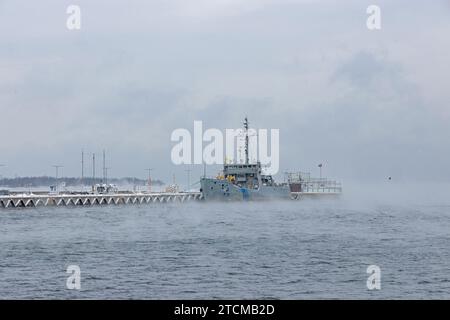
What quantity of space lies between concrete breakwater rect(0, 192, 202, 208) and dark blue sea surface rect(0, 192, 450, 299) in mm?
44326

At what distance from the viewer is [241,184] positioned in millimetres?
159250

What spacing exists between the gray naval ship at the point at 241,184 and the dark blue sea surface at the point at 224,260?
2842 inches

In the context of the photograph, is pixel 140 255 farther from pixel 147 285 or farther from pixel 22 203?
pixel 22 203

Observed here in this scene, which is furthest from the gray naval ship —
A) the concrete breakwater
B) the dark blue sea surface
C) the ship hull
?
the dark blue sea surface

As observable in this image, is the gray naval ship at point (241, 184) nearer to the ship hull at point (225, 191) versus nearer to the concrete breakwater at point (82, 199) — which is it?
the ship hull at point (225, 191)

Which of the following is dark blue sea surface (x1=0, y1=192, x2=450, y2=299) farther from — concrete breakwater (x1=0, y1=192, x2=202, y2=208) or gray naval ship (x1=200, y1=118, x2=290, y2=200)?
gray naval ship (x1=200, y1=118, x2=290, y2=200)

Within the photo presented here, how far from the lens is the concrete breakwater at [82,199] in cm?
12344

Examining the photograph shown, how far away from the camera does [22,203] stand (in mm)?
124625

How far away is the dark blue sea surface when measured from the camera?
37312 millimetres

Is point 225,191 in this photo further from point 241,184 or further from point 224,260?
point 224,260

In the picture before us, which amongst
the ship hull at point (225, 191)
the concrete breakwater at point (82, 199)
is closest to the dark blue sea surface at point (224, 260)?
the concrete breakwater at point (82, 199)

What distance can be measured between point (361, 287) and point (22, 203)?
94938 millimetres

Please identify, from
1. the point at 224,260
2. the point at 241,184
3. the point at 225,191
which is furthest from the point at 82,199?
the point at 224,260

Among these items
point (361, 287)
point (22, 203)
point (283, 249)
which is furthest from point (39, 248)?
point (22, 203)
